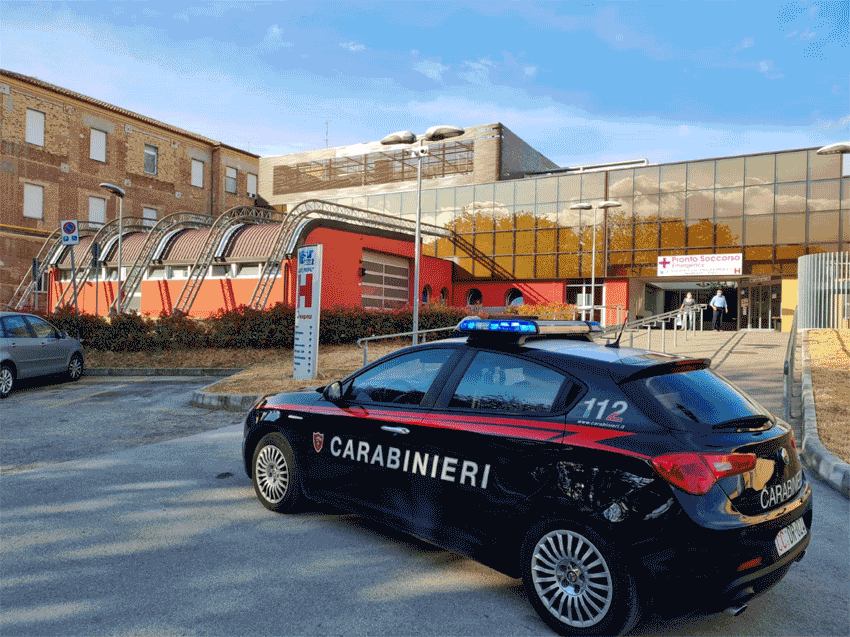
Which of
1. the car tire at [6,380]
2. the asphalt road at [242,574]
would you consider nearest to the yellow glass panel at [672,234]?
A: the asphalt road at [242,574]

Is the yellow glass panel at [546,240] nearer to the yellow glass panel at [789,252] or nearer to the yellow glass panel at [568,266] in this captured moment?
the yellow glass panel at [568,266]

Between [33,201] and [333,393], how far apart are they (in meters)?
31.6

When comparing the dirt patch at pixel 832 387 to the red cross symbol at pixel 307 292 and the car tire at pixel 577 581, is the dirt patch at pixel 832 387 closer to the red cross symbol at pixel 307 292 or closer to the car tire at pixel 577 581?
the car tire at pixel 577 581

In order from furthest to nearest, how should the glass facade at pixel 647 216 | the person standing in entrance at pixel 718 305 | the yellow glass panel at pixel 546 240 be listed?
the yellow glass panel at pixel 546 240 < the glass facade at pixel 647 216 < the person standing in entrance at pixel 718 305

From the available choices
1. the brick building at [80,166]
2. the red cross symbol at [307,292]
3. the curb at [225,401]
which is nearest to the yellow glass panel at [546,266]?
the brick building at [80,166]

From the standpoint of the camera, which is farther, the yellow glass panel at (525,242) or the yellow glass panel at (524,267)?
the yellow glass panel at (524,267)

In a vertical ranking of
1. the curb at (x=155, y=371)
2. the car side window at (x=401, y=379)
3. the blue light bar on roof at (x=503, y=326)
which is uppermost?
the blue light bar on roof at (x=503, y=326)

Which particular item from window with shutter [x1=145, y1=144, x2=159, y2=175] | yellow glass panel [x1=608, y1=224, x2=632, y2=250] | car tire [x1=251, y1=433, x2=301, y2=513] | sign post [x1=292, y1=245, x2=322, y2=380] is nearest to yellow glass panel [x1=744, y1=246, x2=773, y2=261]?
yellow glass panel [x1=608, y1=224, x2=632, y2=250]

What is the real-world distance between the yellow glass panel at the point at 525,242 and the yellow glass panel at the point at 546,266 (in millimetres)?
685

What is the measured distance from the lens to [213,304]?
73.7 ft

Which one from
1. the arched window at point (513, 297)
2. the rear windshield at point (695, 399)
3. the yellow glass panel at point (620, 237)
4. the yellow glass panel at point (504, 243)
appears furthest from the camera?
the arched window at point (513, 297)

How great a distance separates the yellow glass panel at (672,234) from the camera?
2958cm

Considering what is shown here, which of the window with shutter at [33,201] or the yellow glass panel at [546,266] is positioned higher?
the window with shutter at [33,201]

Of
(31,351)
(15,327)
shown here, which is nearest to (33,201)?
(15,327)
